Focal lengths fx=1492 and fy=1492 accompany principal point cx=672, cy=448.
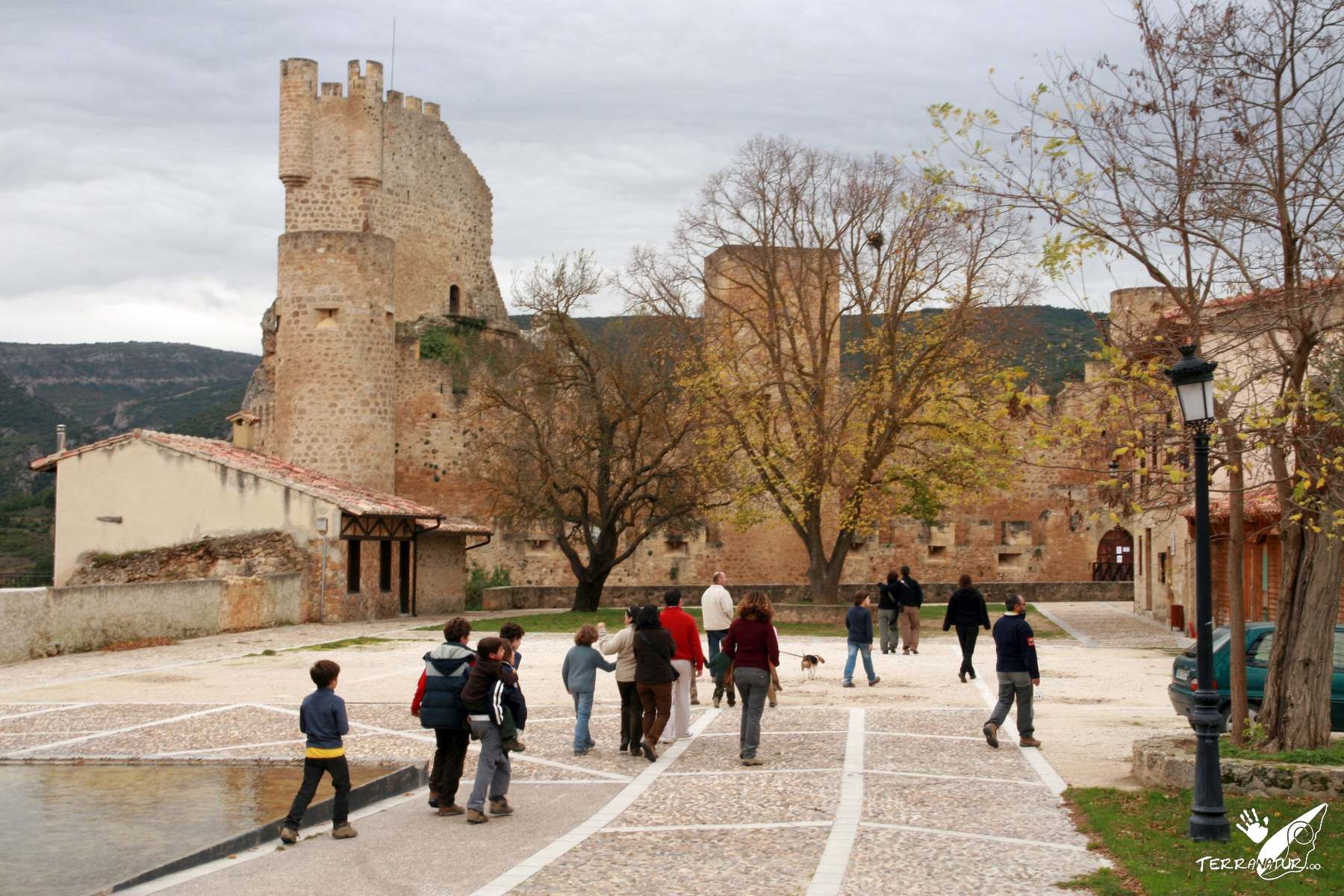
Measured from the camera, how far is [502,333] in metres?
51.9

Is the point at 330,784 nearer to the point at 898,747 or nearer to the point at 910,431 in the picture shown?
the point at 898,747

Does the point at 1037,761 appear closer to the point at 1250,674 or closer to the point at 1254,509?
the point at 1250,674

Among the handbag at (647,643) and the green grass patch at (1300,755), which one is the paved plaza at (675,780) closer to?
the handbag at (647,643)

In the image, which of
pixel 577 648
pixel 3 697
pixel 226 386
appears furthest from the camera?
pixel 226 386

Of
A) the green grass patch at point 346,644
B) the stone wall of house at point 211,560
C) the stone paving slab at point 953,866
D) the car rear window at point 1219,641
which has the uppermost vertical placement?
the stone wall of house at point 211,560

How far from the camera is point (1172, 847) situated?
29.8ft

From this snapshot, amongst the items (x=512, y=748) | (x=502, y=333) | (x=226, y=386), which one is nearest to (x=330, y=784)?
(x=512, y=748)

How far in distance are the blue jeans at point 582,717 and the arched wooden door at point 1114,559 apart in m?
37.8

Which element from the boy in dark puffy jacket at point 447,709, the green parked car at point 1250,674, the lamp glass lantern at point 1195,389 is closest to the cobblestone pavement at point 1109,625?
the green parked car at point 1250,674

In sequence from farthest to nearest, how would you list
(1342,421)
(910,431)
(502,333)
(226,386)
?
1. (226,386)
2. (502,333)
3. (910,431)
4. (1342,421)

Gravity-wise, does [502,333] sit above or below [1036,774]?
above

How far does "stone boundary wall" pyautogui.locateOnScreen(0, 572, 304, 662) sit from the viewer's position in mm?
22891

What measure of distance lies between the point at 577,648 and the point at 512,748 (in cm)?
255

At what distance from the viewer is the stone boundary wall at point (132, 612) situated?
2289 cm
